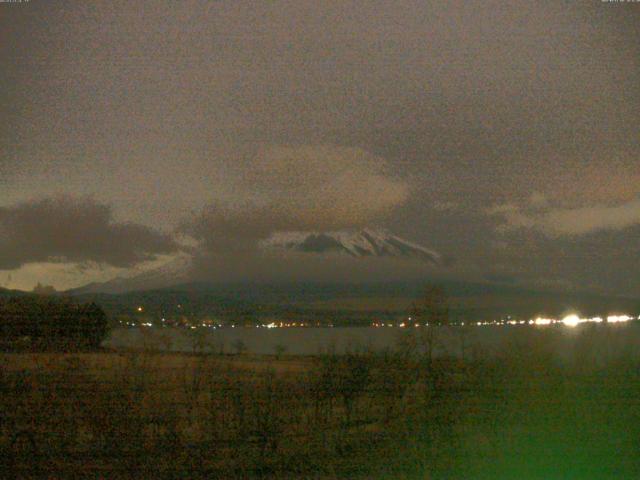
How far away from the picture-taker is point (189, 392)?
9.16 meters

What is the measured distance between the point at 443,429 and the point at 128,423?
3.59m

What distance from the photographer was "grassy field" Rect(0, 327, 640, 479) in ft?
22.8

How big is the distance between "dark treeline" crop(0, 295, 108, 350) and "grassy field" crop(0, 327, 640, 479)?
148 cm

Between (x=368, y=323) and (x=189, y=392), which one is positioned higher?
(x=368, y=323)

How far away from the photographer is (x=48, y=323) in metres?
12.4

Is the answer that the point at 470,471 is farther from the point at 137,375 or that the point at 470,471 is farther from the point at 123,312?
the point at 123,312

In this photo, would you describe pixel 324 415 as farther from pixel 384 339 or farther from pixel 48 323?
pixel 48 323

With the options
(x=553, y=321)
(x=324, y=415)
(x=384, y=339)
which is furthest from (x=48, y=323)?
(x=553, y=321)

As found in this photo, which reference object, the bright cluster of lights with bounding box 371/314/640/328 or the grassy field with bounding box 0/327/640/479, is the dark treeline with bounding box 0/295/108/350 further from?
the bright cluster of lights with bounding box 371/314/640/328

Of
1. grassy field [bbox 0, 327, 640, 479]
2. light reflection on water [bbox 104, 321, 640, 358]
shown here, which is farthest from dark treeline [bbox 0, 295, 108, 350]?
grassy field [bbox 0, 327, 640, 479]

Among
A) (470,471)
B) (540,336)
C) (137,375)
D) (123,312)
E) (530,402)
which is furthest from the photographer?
(123,312)

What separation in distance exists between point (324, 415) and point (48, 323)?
547 centimetres

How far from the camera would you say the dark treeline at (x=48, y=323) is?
11.8 m

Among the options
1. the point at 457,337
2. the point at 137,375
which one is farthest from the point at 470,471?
the point at 457,337
